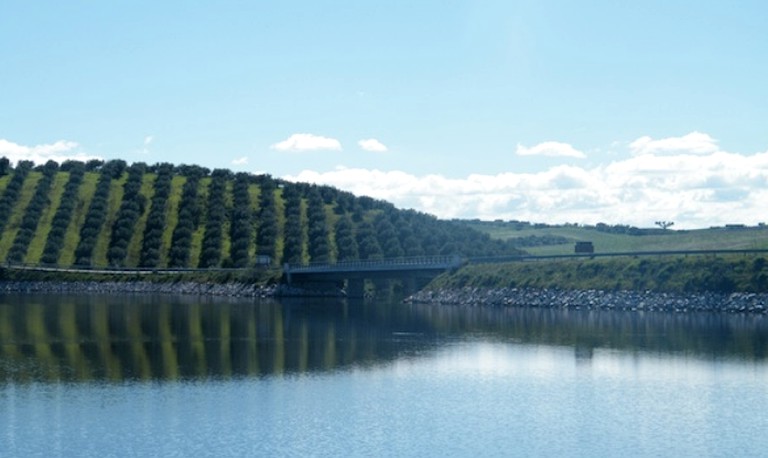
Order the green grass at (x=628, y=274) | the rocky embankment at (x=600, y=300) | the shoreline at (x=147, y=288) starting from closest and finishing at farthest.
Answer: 1. the rocky embankment at (x=600, y=300)
2. the green grass at (x=628, y=274)
3. the shoreline at (x=147, y=288)

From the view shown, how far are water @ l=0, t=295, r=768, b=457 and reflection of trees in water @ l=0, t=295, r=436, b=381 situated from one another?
11.4 inches

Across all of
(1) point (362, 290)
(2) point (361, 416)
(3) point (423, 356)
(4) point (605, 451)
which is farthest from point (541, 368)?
(1) point (362, 290)

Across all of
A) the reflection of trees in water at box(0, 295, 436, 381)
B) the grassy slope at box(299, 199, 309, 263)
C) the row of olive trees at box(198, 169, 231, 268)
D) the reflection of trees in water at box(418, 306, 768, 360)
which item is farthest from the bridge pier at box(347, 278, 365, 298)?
the reflection of trees in water at box(418, 306, 768, 360)

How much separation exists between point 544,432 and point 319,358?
29762mm

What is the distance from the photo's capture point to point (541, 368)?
67875 millimetres

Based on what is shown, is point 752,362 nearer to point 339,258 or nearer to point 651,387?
point 651,387

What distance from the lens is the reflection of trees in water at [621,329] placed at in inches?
3127

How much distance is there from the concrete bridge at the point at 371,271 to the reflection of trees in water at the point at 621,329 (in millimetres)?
19849

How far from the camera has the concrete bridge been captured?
146875mm

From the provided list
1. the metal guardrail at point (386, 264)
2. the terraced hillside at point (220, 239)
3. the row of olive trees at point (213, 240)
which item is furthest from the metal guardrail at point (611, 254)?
the row of olive trees at point (213, 240)

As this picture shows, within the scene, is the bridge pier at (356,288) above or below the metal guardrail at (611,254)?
below

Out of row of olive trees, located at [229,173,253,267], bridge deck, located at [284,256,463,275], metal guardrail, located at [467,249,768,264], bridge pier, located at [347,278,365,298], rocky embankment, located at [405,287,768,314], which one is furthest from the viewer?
row of olive trees, located at [229,173,253,267]

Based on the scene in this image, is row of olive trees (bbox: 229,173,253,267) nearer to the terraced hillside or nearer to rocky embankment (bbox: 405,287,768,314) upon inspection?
the terraced hillside

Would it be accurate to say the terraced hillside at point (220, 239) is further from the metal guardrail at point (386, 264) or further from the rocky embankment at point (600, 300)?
the rocky embankment at point (600, 300)
